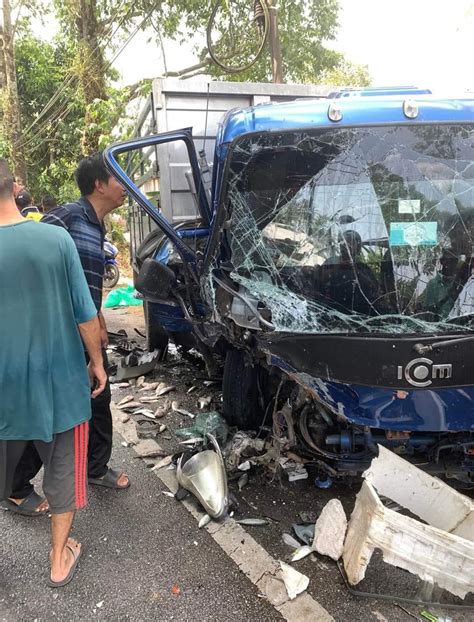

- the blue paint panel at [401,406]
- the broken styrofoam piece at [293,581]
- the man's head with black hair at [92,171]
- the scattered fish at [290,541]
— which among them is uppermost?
the man's head with black hair at [92,171]

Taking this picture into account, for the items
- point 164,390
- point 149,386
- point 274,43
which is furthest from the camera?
point 274,43

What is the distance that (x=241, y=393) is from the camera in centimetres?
333

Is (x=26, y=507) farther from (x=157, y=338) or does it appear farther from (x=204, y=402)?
(x=157, y=338)

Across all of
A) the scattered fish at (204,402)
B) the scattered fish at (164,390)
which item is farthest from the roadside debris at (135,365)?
the scattered fish at (204,402)

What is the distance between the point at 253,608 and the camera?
218 cm

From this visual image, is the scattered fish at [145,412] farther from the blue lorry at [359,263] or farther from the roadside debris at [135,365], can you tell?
the blue lorry at [359,263]

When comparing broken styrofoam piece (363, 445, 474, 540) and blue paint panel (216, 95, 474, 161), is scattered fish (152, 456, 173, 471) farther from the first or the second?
blue paint panel (216, 95, 474, 161)

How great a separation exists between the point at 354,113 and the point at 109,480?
2573 millimetres

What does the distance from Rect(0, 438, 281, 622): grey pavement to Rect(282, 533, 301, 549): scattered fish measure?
0.32 metres

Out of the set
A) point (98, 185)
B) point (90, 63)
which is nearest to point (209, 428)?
point (98, 185)

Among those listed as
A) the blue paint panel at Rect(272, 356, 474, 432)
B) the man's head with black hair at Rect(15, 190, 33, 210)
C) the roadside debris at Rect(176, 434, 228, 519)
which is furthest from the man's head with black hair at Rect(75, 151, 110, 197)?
the man's head with black hair at Rect(15, 190, 33, 210)

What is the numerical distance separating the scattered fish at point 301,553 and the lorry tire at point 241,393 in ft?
3.33

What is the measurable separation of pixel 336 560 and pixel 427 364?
1078 mm

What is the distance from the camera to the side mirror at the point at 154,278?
10.00 ft
